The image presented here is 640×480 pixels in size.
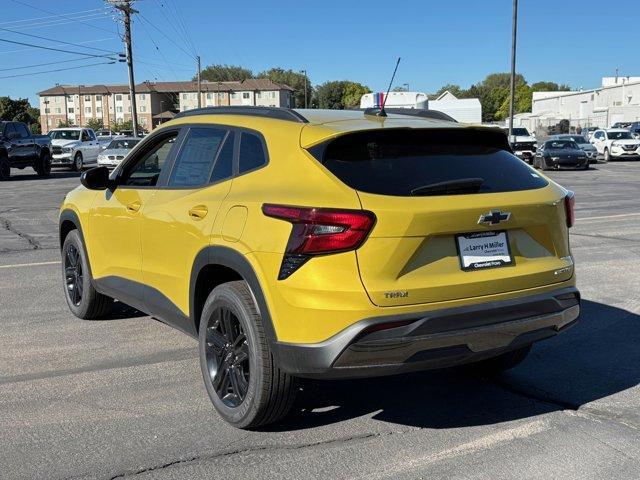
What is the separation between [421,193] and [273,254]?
0.79m

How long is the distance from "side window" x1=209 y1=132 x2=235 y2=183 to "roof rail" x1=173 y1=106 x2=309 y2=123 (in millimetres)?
216

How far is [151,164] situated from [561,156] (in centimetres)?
2742

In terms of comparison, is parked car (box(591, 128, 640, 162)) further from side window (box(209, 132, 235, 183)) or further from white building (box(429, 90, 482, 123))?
side window (box(209, 132, 235, 183))

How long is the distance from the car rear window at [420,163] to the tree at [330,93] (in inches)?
4505

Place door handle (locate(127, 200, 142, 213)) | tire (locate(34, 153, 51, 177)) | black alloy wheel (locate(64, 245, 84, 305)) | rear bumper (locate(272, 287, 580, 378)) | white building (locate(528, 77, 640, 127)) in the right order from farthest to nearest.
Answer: white building (locate(528, 77, 640, 127)) → tire (locate(34, 153, 51, 177)) → black alloy wheel (locate(64, 245, 84, 305)) → door handle (locate(127, 200, 142, 213)) → rear bumper (locate(272, 287, 580, 378))

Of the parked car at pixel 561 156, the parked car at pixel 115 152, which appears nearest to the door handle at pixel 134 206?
the parked car at pixel 115 152

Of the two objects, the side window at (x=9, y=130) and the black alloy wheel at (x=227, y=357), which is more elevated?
the side window at (x=9, y=130)

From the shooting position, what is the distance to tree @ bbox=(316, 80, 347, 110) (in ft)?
391

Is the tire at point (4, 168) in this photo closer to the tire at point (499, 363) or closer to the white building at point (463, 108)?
the white building at point (463, 108)

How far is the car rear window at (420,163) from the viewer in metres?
3.44

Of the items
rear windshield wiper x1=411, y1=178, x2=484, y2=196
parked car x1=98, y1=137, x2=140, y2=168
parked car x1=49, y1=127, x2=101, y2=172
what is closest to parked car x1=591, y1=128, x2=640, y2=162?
parked car x1=98, y1=137, x2=140, y2=168

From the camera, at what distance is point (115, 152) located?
28.4 metres

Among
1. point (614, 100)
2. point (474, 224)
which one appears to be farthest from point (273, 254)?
point (614, 100)

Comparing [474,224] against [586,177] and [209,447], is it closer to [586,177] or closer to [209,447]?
[209,447]
